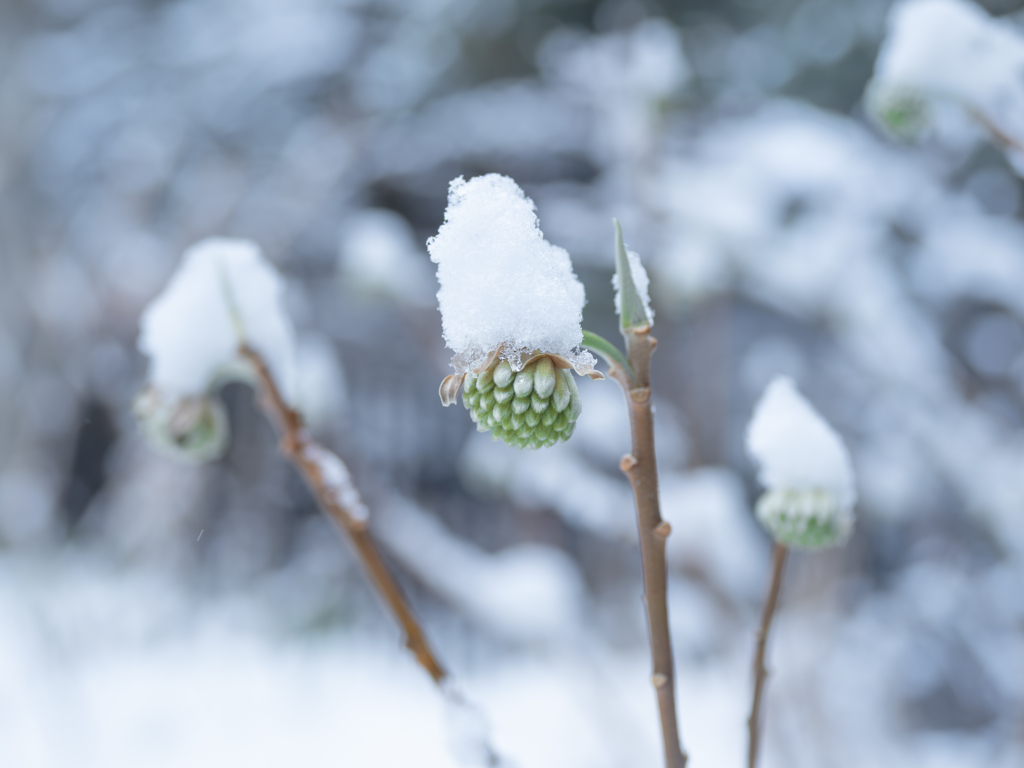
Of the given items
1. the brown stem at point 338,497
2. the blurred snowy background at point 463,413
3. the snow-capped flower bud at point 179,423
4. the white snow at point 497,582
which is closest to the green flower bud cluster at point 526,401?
the brown stem at point 338,497

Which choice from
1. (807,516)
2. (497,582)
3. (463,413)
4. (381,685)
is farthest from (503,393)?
(463,413)

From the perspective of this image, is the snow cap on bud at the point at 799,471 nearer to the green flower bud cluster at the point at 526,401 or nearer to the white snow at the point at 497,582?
the green flower bud cluster at the point at 526,401

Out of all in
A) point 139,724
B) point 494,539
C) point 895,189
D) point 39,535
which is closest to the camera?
point 895,189

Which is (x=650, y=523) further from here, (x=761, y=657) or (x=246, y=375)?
(x=246, y=375)

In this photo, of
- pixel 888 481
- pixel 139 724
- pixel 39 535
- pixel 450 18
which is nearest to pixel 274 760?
pixel 139 724

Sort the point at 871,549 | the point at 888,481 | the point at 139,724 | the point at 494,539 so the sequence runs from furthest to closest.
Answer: the point at 494,539 → the point at 871,549 → the point at 139,724 → the point at 888,481

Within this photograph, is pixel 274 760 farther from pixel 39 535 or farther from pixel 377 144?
pixel 377 144
